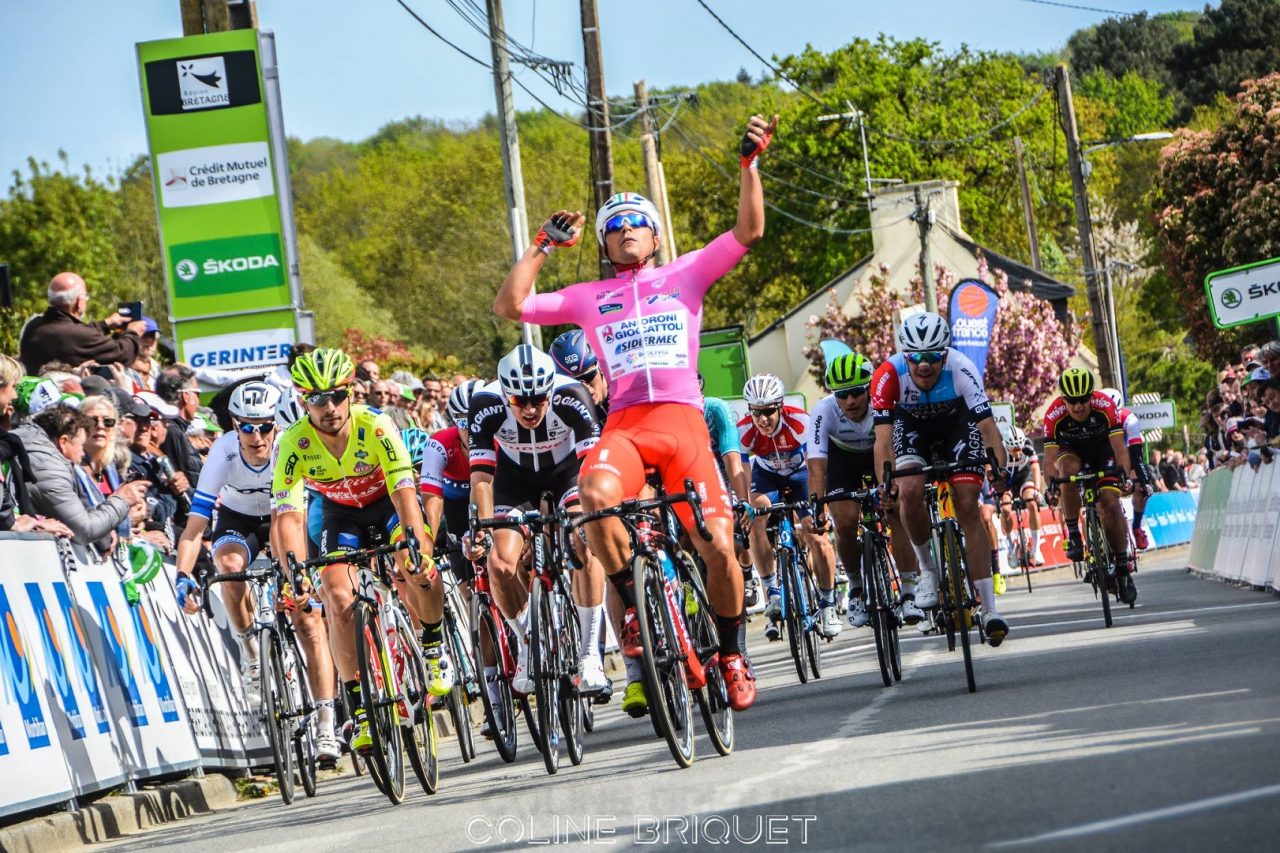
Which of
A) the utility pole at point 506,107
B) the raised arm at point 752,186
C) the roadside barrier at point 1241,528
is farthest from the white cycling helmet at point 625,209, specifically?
the utility pole at point 506,107

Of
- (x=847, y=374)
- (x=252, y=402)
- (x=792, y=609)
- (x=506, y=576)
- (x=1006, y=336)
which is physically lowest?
(x=792, y=609)

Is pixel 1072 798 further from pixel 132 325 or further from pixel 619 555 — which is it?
pixel 132 325

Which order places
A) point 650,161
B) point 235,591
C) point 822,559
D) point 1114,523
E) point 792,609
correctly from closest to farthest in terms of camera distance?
point 235,591, point 792,609, point 822,559, point 1114,523, point 650,161

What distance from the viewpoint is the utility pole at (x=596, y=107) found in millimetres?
29078

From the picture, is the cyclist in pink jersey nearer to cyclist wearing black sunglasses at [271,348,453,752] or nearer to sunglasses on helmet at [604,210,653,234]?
sunglasses on helmet at [604,210,653,234]

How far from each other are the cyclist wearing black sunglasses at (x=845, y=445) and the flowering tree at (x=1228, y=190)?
109ft

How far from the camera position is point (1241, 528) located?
Result: 2277 cm

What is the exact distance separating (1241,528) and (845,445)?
9.38 m

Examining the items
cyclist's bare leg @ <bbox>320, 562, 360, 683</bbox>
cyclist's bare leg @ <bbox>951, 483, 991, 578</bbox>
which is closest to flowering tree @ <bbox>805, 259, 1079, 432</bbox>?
cyclist's bare leg @ <bbox>951, 483, 991, 578</bbox>

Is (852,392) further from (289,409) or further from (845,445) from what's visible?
(289,409)

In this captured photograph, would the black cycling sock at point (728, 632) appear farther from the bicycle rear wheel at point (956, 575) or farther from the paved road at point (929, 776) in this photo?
the bicycle rear wheel at point (956, 575)

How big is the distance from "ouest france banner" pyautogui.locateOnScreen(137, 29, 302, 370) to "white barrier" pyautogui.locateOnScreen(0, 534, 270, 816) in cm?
786

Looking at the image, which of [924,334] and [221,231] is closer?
[924,334]

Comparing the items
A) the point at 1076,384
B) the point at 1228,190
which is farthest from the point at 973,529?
the point at 1228,190
